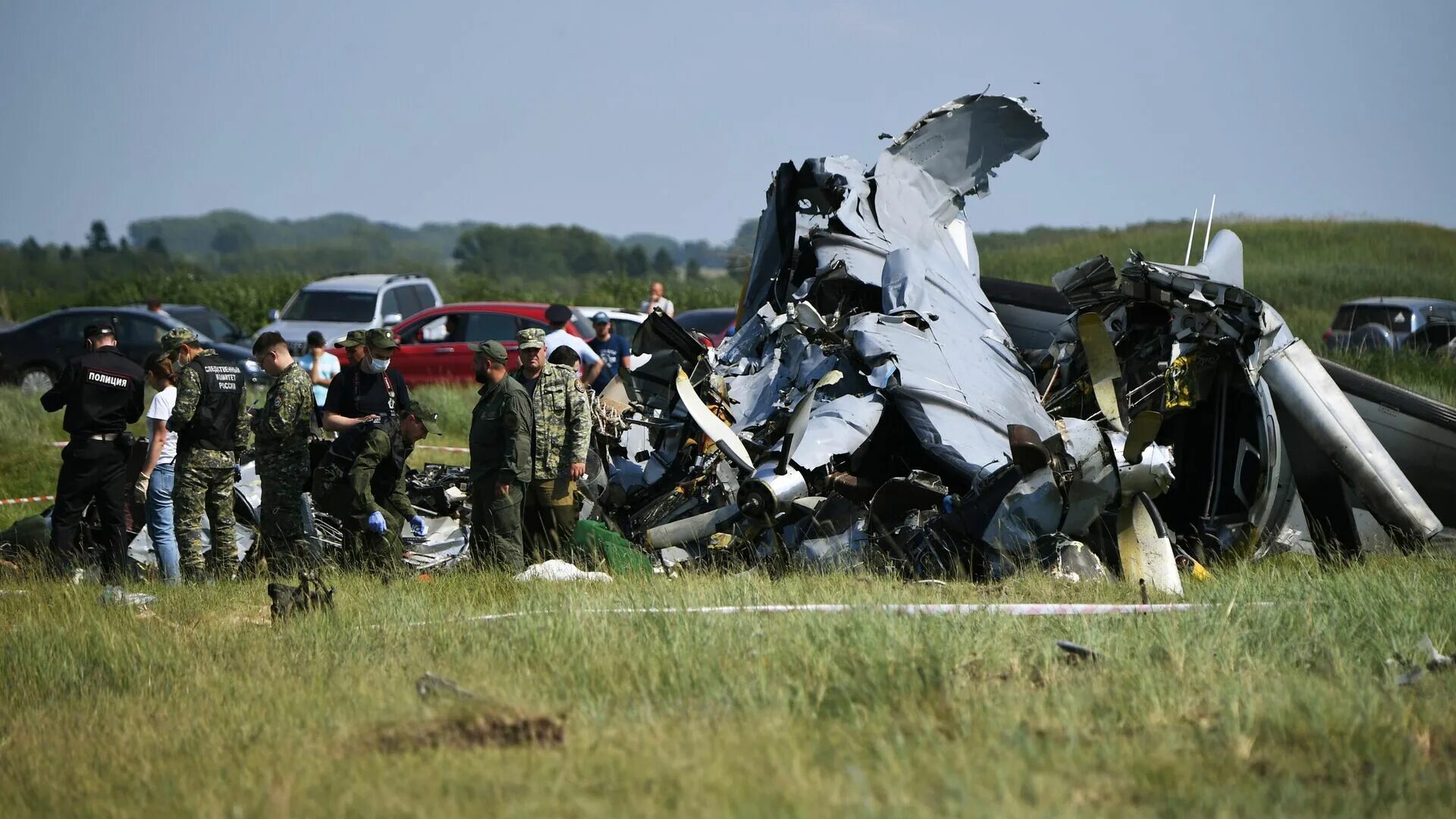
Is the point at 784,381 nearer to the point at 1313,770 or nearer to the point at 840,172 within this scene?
the point at 840,172

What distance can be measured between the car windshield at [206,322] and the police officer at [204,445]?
564 inches

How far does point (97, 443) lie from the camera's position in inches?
331

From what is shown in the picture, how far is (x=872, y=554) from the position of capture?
Answer: 748 centimetres

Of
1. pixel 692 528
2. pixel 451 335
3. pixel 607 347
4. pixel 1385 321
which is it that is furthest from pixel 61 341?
pixel 1385 321

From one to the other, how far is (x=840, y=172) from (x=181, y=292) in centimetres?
3276

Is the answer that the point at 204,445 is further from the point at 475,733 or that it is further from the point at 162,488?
the point at 475,733

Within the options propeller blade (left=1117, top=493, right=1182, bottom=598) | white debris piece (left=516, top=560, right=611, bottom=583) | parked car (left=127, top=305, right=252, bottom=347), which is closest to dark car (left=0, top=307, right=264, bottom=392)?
parked car (left=127, top=305, right=252, bottom=347)

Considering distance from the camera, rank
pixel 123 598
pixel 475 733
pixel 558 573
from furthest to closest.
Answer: pixel 558 573 < pixel 123 598 < pixel 475 733

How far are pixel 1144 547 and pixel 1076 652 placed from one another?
187 cm

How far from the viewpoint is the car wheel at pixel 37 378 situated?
61.5ft

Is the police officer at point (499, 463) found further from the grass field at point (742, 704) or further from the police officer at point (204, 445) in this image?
the police officer at point (204, 445)

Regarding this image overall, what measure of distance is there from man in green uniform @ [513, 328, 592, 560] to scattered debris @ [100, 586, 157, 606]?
7.18 feet

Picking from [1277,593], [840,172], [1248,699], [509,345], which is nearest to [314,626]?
[1248,699]

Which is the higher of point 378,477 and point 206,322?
point 206,322
